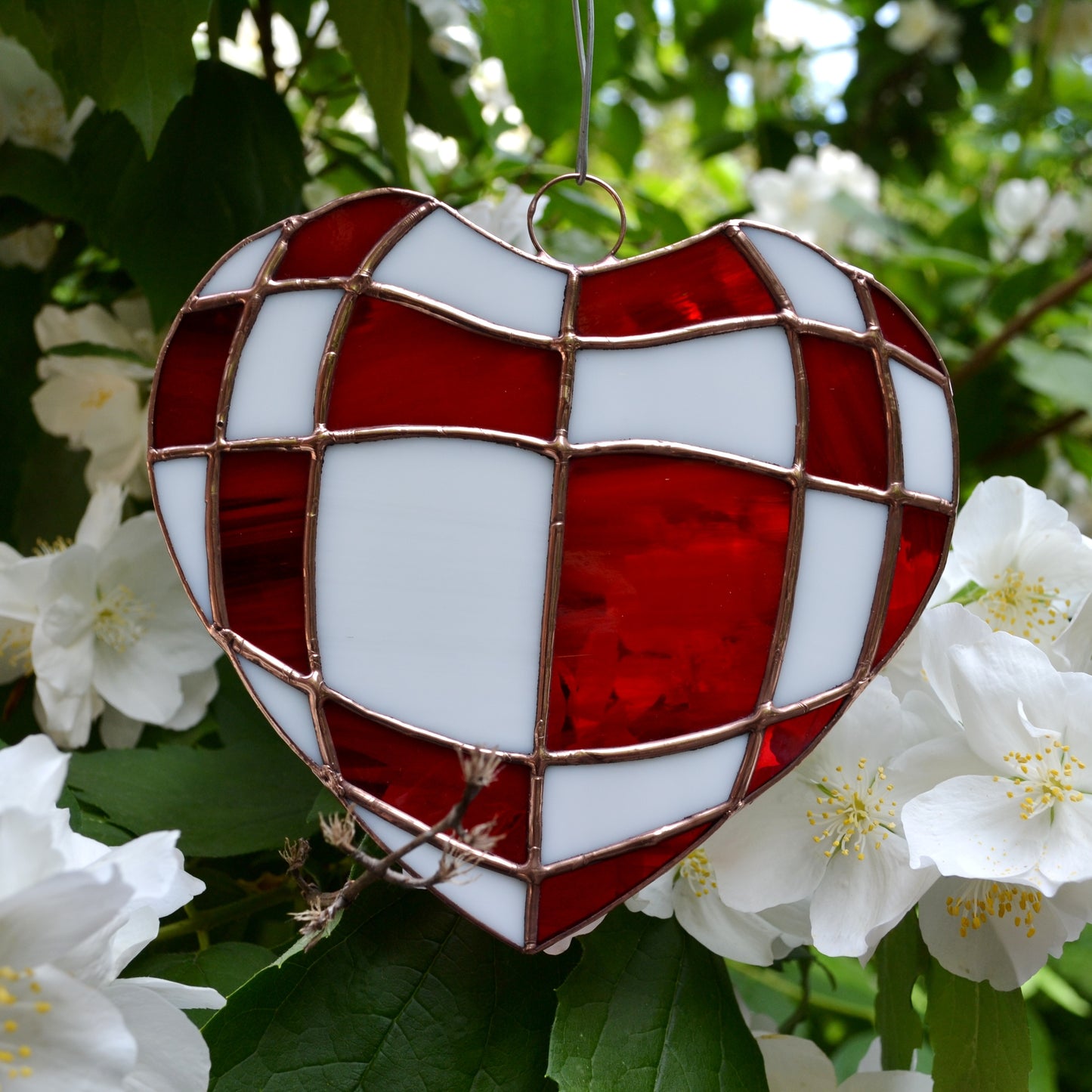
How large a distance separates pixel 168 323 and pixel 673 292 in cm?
42

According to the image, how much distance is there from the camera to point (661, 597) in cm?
47

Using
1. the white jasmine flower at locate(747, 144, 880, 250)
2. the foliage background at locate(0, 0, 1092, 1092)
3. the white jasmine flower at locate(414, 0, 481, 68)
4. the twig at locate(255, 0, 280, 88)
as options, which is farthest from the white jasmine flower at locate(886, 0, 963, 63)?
the twig at locate(255, 0, 280, 88)

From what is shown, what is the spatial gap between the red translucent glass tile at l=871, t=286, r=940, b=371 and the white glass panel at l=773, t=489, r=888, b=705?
9 cm

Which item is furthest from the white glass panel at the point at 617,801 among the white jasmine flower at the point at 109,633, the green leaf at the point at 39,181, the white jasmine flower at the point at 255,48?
the white jasmine flower at the point at 255,48

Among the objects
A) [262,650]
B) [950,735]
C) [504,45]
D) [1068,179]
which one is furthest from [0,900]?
[1068,179]

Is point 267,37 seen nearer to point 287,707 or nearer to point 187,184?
point 187,184

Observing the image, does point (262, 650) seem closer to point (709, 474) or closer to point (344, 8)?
point (709, 474)

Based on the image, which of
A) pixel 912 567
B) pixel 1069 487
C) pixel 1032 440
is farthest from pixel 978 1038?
pixel 1069 487

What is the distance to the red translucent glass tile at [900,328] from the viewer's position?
0.50 meters

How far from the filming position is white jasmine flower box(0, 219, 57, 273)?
842 mm

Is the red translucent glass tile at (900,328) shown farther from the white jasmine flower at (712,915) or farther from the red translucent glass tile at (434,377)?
the white jasmine flower at (712,915)

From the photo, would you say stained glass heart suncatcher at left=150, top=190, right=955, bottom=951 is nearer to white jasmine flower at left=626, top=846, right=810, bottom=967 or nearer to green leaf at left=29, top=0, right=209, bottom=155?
white jasmine flower at left=626, top=846, right=810, bottom=967

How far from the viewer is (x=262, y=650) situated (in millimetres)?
504

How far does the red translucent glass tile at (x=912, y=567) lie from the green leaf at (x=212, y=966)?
1.20ft
